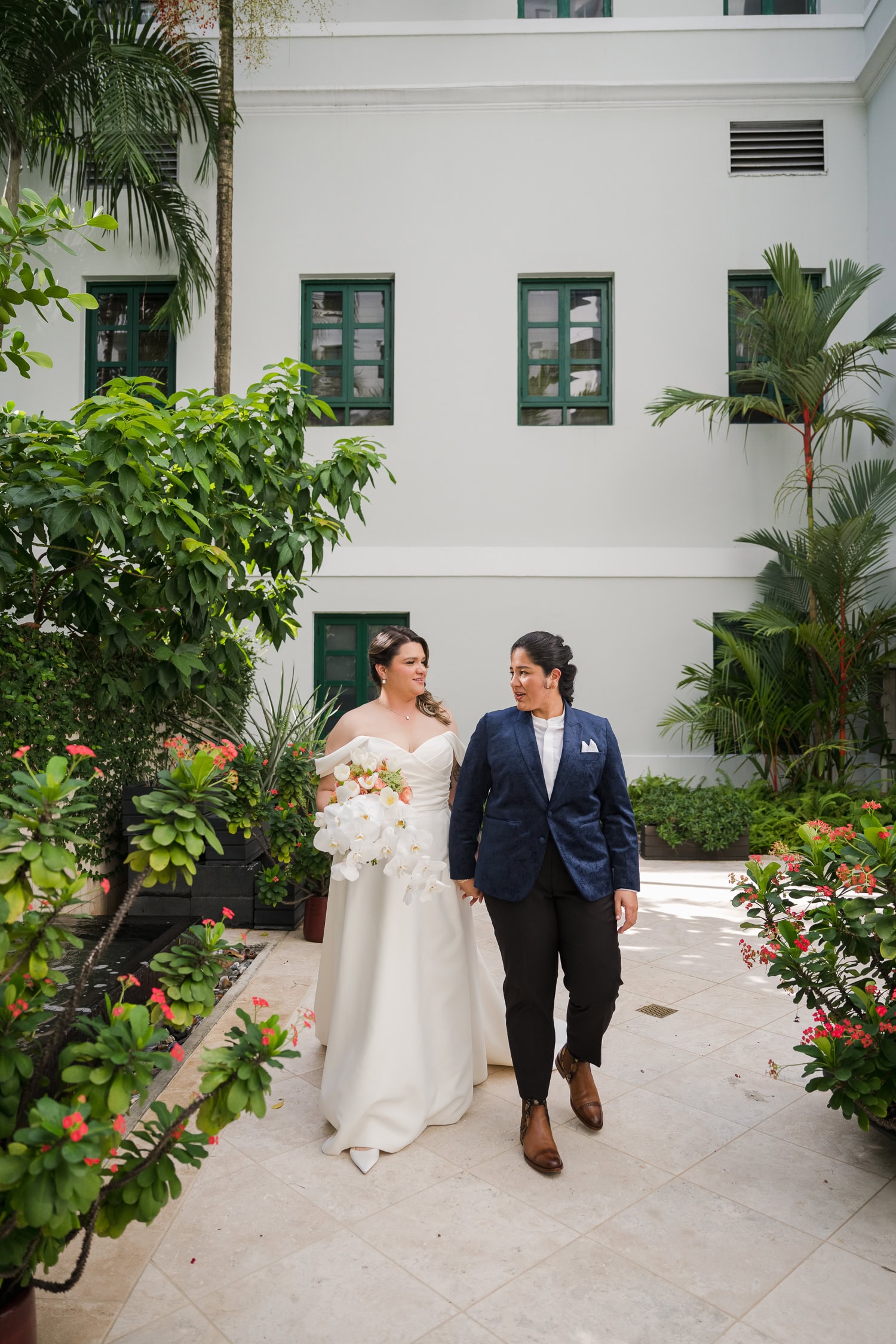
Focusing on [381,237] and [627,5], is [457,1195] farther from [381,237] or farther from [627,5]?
[627,5]

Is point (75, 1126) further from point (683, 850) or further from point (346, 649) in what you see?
point (346, 649)

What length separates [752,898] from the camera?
3.23 meters

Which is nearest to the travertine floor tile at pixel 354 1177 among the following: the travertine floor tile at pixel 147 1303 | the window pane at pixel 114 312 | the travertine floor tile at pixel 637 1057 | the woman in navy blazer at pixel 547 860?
the woman in navy blazer at pixel 547 860

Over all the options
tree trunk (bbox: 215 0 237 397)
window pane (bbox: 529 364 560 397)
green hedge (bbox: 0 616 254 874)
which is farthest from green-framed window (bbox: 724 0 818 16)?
green hedge (bbox: 0 616 254 874)

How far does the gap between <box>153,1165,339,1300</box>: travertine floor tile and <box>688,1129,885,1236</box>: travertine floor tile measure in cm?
133

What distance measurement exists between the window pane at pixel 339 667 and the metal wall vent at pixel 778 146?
269 inches

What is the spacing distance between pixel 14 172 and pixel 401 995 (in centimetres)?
876

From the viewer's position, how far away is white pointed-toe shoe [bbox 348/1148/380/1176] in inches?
120

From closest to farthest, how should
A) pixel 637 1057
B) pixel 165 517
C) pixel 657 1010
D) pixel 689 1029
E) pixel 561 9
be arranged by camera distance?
pixel 165 517
pixel 637 1057
pixel 689 1029
pixel 657 1010
pixel 561 9

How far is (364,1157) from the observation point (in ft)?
10.1

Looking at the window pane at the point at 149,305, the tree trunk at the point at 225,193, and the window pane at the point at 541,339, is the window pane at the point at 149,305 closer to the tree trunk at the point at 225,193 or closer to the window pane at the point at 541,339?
the tree trunk at the point at 225,193

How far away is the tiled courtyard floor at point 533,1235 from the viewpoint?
229 cm

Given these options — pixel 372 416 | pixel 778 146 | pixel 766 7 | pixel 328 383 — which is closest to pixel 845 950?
pixel 372 416

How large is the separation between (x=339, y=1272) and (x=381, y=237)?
962cm
